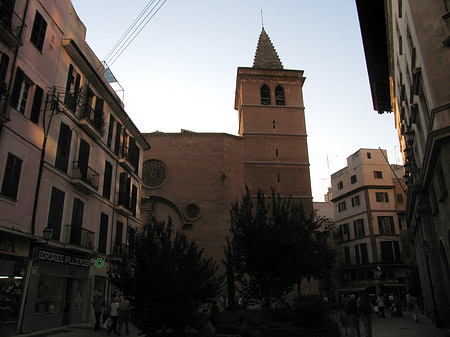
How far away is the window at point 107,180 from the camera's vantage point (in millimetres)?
16597

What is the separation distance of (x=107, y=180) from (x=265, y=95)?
21.2 meters

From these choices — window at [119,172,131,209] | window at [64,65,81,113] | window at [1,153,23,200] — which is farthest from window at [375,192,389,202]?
window at [1,153,23,200]

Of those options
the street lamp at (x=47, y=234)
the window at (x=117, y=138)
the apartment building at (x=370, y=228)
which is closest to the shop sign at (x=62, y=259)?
the street lamp at (x=47, y=234)

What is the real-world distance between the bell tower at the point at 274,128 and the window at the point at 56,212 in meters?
19.3

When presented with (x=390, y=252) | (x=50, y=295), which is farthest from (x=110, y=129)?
(x=390, y=252)

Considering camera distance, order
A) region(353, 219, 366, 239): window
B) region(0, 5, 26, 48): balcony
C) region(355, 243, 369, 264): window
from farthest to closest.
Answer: region(353, 219, 366, 239): window < region(355, 243, 369, 264): window < region(0, 5, 26, 48): balcony

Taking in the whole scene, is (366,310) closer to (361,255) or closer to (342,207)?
(361,255)

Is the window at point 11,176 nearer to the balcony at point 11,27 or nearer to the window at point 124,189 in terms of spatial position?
the balcony at point 11,27

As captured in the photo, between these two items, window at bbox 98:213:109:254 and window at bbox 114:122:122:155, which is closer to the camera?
window at bbox 98:213:109:254

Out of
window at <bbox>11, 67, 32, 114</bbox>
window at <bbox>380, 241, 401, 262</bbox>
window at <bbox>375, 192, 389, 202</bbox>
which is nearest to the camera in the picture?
window at <bbox>11, 67, 32, 114</bbox>

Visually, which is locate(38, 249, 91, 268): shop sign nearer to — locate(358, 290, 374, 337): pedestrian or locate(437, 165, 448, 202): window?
locate(358, 290, 374, 337): pedestrian

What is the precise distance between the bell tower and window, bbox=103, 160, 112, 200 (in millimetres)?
15434

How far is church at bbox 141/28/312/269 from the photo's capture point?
29719 mm

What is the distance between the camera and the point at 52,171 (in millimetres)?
12531
